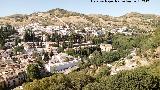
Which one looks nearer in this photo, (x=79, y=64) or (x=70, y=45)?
(x=79, y=64)

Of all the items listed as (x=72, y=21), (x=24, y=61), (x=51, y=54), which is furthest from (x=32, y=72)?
(x=72, y=21)

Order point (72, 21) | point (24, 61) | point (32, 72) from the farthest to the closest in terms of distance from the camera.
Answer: point (72, 21)
point (24, 61)
point (32, 72)

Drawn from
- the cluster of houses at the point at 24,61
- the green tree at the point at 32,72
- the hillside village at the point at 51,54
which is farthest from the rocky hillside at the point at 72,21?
the green tree at the point at 32,72

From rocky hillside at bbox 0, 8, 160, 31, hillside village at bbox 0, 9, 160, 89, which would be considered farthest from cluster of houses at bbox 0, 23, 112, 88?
rocky hillside at bbox 0, 8, 160, 31

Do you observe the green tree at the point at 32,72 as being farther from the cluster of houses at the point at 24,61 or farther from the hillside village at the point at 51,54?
the cluster of houses at the point at 24,61

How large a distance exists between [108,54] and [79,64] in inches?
274

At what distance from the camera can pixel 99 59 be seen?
68.2m

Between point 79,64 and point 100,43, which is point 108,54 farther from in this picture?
point 100,43

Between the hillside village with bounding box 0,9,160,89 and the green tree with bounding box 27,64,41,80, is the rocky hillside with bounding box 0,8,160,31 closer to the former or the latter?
the hillside village with bounding box 0,9,160,89

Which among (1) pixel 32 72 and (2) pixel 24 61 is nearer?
(1) pixel 32 72

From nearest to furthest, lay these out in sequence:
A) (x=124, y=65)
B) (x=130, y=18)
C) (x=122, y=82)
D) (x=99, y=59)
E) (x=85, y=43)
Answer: (x=122, y=82) < (x=124, y=65) < (x=99, y=59) < (x=85, y=43) < (x=130, y=18)

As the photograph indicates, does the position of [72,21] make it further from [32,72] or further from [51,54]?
[32,72]

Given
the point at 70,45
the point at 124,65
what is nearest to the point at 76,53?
the point at 70,45

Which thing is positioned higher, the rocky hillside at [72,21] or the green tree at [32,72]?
the green tree at [32,72]
